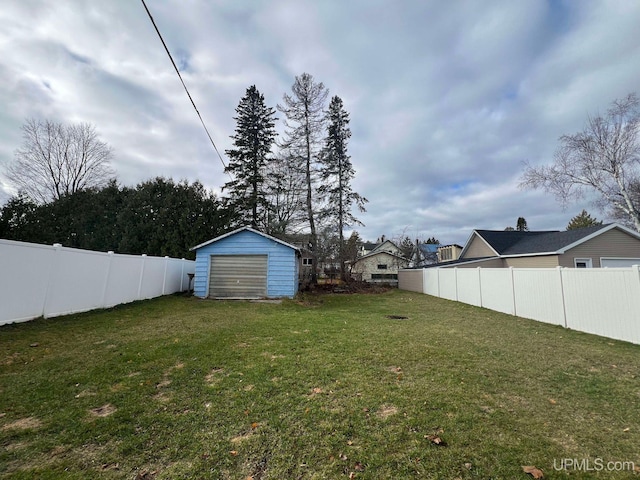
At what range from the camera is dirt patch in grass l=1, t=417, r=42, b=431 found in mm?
2619

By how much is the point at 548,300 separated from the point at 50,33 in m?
14.8

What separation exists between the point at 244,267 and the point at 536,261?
15644 millimetres

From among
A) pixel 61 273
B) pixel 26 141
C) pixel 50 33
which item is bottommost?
pixel 61 273

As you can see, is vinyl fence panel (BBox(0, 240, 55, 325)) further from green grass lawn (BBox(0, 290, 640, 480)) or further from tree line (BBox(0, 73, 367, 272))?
tree line (BBox(0, 73, 367, 272))

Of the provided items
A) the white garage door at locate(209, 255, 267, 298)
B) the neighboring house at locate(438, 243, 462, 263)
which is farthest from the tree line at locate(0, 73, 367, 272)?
the neighboring house at locate(438, 243, 462, 263)

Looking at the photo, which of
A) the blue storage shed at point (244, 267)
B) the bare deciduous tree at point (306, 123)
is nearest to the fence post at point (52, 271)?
the blue storage shed at point (244, 267)

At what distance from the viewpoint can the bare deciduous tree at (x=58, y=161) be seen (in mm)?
19547

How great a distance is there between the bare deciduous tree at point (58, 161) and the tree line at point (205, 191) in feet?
0.19

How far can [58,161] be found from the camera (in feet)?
68.8

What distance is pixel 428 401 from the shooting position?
3.24 metres

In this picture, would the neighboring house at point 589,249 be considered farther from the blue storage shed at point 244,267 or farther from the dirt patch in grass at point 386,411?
the dirt patch in grass at point 386,411

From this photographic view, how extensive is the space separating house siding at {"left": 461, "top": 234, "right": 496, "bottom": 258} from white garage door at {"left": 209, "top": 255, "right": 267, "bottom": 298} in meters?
15.6

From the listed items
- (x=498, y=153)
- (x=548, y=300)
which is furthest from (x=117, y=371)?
(x=498, y=153)

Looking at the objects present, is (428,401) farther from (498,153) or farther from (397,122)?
(498,153)
